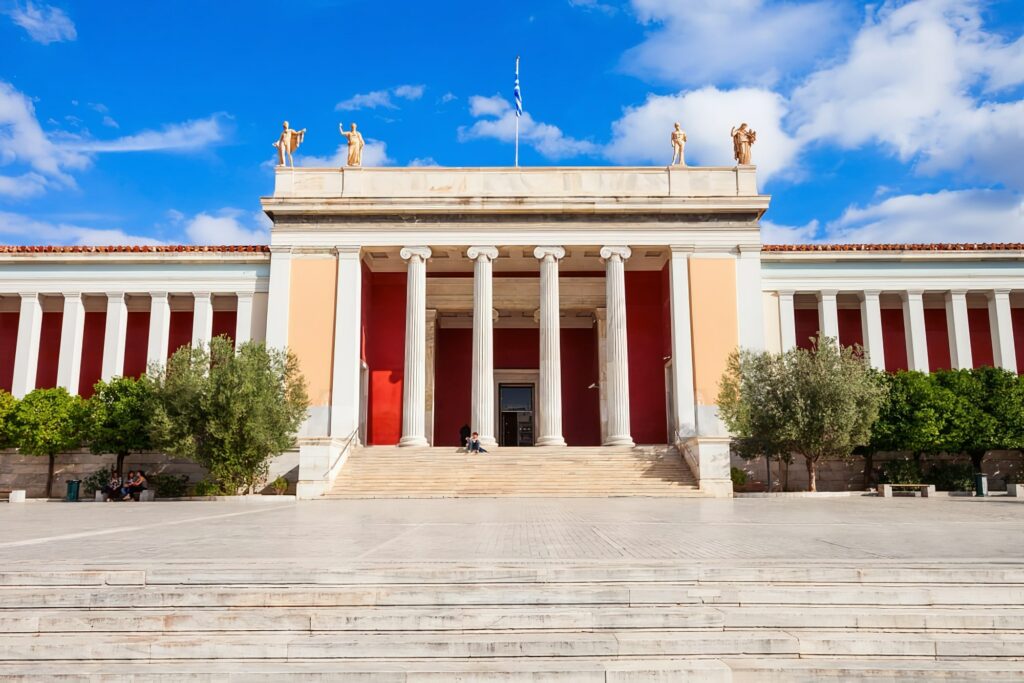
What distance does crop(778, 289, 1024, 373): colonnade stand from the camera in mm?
28453

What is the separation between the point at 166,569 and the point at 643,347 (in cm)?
2503

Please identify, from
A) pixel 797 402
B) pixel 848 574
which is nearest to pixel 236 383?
pixel 797 402

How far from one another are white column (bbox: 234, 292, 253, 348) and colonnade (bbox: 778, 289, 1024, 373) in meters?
19.0

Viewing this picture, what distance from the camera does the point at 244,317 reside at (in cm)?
2867

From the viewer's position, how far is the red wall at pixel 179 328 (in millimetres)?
30500

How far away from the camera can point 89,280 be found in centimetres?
2906

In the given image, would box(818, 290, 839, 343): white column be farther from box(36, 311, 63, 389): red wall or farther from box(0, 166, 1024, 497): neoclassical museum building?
box(36, 311, 63, 389): red wall

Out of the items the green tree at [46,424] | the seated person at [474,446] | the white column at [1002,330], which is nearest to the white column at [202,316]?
the green tree at [46,424]

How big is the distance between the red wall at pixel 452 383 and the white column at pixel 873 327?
46.4 ft

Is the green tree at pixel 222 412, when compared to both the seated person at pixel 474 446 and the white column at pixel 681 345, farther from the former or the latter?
the white column at pixel 681 345

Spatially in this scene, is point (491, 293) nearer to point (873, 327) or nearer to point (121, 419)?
point (121, 419)

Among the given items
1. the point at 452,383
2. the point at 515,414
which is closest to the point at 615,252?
the point at 515,414

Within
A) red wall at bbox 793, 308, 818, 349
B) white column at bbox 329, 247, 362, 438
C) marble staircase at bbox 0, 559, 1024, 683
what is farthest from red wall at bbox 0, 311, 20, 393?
red wall at bbox 793, 308, 818, 349

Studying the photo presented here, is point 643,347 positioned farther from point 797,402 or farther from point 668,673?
point 668,673
